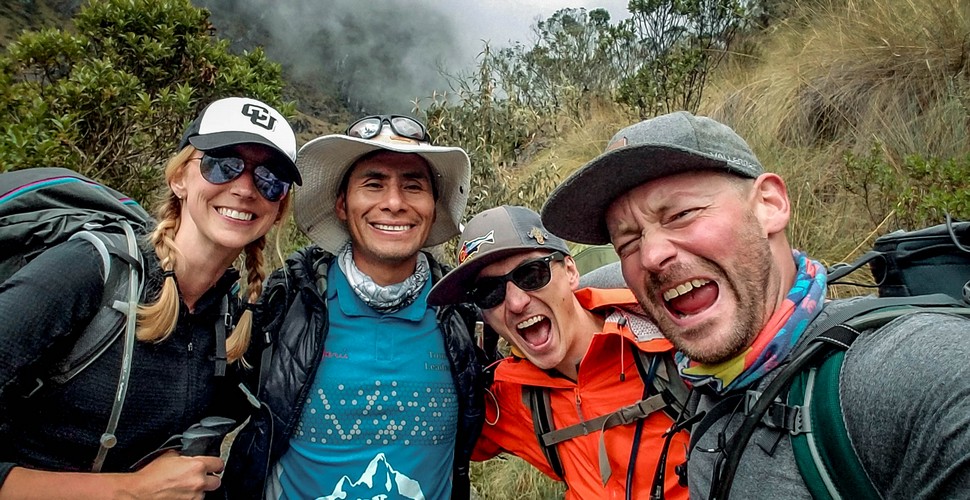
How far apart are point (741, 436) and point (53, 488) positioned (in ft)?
6.47

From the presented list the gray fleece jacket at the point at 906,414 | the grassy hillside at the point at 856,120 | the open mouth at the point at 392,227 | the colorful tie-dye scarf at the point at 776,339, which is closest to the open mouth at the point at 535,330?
the open mouth at the point at 392,227

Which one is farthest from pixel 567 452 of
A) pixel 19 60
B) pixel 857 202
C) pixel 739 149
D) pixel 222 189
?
pixel 19 60

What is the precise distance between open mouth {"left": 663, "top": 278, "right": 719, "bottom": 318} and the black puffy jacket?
48.3 inches

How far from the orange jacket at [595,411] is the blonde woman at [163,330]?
46.2 inches

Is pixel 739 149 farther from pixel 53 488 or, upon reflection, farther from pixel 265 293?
pixel 53 488

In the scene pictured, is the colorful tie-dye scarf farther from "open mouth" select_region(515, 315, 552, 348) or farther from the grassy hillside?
the grassy hillside

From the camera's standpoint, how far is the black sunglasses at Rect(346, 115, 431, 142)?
2737 millimetres

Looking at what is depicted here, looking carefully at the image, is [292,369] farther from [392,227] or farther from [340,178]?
[340,178]

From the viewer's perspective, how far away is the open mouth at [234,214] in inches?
86.2

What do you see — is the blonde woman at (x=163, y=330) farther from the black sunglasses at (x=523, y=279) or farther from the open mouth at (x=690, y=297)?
the open mouth at (x=690, y=297)

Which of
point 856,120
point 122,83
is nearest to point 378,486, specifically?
point 122,83

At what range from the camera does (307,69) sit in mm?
28516

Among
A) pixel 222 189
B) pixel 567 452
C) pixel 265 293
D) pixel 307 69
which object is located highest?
pixel 307 69

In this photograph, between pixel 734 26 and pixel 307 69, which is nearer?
pixel 734 26
